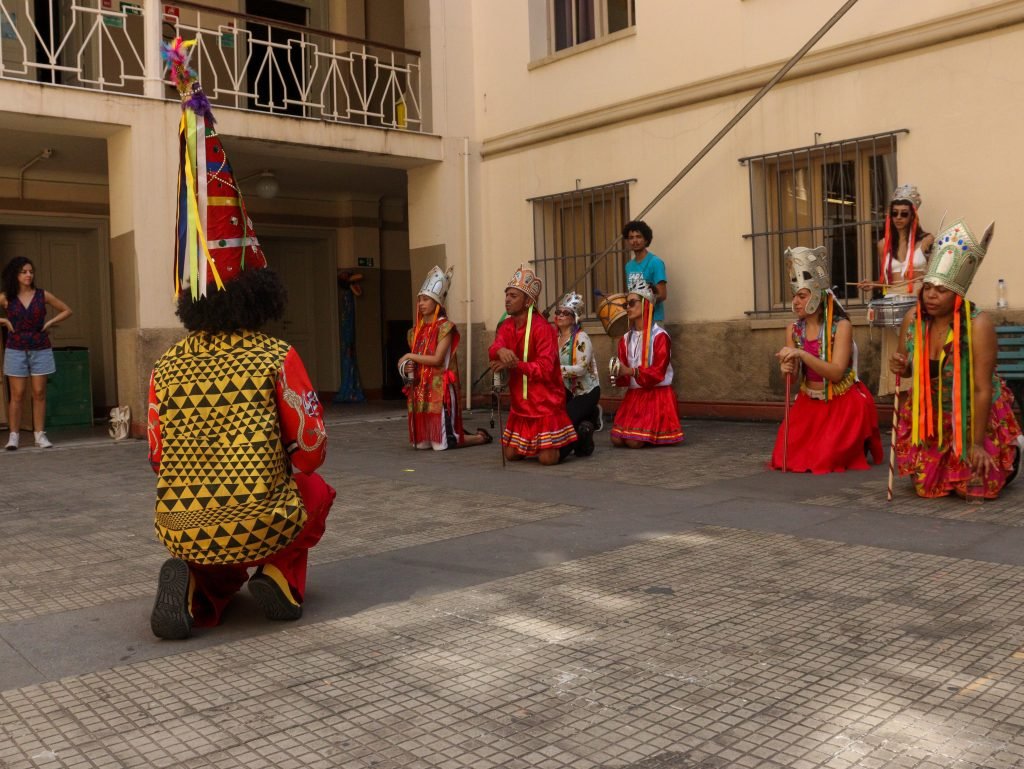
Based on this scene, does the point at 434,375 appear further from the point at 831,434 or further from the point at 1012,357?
the point at 1012,357

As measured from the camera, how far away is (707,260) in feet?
36.5

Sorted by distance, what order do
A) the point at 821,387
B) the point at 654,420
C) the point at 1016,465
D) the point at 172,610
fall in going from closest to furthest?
the point at 172,610 → the point at 1016,465 → the point at 821,387 → the point at 654,420

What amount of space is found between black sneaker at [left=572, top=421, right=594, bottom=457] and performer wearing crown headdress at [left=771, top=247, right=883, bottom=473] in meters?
1.71

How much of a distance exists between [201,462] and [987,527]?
3.88 metres

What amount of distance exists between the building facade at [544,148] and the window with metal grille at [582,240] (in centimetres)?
3

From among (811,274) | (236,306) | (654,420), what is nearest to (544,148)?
(654,420)

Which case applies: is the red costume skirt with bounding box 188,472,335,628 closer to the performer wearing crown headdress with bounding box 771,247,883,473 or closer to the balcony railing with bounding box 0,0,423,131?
the performer wearing crown headdress with bounding box 771,247,883,473

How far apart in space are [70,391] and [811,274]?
9.20 metres

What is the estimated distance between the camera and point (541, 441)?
8430 millimetres

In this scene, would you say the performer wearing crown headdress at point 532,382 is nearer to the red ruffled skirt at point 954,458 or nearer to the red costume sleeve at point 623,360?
the red costume sleeve at point 623,360

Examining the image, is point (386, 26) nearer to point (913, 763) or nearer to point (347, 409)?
point (347, 409)

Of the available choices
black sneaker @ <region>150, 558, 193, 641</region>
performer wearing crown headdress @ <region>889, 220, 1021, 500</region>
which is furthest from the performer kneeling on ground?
black sneaker @ <region>150, 558, 193, 641</region>

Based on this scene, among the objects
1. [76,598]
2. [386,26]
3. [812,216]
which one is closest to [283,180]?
[386,26]

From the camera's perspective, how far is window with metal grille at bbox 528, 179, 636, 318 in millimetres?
12211
